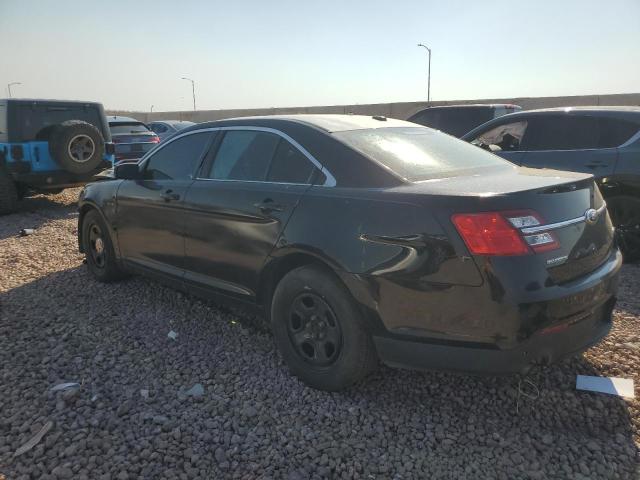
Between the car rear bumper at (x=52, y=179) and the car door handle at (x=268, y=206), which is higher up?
the car door handle at (x=268, y=206)

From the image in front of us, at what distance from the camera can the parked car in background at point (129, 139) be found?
11.2 meters

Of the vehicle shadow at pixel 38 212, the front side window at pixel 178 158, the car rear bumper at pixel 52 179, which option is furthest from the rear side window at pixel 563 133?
the vehicle shadow at pixel 38 212

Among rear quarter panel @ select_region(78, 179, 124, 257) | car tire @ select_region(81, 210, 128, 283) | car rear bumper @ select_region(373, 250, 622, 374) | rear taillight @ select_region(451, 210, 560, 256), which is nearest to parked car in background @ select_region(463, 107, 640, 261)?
car rear bumper @ select_region(373, 250, 622, 374)

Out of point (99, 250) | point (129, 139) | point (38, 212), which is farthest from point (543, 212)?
point (129, 139)

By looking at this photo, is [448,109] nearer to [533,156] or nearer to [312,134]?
[533,156]

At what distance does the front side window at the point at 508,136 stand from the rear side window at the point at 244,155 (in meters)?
3.37

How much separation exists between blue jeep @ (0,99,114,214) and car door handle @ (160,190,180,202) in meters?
5.15

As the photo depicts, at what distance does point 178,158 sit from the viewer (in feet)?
13.8

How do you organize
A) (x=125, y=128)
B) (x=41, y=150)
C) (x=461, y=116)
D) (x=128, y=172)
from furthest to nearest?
(x=125, y=128)
(x=461, y=116)
(x=41, y=150)
(x=128, y=172)

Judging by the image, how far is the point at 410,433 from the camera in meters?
2.66

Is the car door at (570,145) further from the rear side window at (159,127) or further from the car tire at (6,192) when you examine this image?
the rear side window at (159,127)

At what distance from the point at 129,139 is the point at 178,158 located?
25.7ft

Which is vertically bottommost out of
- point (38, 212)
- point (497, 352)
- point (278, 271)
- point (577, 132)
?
point (38, 212)

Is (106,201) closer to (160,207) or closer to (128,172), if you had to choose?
(128,172)
